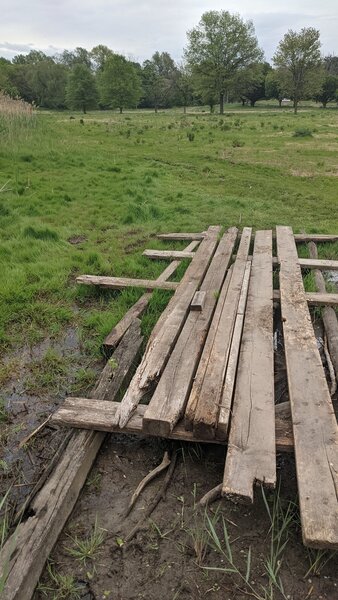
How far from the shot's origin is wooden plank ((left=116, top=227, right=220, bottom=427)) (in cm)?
281

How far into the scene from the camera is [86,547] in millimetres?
2125

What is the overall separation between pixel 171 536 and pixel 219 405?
773 mm

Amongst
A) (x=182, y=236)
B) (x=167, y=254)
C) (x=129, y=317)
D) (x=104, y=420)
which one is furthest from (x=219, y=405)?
(x=182, y=236)

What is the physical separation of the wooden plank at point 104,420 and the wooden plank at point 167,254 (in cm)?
331

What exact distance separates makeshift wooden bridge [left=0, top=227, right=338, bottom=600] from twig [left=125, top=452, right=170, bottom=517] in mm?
218

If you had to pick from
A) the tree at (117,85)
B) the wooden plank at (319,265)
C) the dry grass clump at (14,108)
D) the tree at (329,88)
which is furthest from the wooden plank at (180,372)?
the tree at (329,88)

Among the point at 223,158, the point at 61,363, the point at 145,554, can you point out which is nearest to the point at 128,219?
the point at 61,363

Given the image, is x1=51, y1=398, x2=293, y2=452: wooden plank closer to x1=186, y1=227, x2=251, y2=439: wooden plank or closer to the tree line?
x1=186, y1=227, x2=251, y2=439: wooden plank

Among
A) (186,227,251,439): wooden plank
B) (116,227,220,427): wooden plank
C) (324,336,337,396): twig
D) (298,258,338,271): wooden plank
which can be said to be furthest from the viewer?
(298,258,338,271): wooden plank

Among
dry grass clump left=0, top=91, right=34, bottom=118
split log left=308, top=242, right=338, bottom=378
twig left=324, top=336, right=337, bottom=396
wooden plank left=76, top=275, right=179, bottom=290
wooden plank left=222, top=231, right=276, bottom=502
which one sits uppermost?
A: dry grass clump left=0, top=91, right=34, bottom=118

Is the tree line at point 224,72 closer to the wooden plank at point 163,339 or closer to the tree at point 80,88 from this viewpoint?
the tree at point 80,88

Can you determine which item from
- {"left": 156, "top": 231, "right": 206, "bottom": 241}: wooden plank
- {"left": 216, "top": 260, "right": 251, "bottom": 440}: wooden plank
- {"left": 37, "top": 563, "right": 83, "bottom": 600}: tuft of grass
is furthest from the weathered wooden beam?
{"left": 156, "top": 231, "right": 206, "bottom": 241}: wooden plank

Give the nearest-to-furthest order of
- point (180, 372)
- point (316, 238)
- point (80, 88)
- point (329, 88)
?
point (180, 372) → point (316, 238) → point (80, 88) → point (329, 88)

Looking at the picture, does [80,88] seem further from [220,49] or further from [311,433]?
[311,433]
